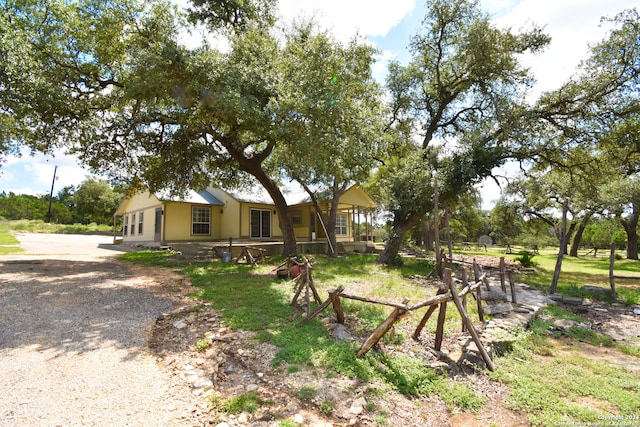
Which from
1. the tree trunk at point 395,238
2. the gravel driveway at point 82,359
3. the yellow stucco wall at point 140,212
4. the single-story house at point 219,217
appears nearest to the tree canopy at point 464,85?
the tree trunk at point 395,238

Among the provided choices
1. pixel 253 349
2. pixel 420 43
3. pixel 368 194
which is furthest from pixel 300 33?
pixel 368 194

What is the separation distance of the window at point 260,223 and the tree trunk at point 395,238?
346 inches

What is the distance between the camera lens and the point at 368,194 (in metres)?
23.8

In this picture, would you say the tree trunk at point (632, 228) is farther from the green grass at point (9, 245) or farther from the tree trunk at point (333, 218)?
the green grass at point (9, 245)

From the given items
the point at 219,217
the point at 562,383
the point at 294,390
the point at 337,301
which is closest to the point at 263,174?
the point at 219,217

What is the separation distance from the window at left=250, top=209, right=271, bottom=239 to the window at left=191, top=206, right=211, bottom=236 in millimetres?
2658

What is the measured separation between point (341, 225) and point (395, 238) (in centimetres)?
1079

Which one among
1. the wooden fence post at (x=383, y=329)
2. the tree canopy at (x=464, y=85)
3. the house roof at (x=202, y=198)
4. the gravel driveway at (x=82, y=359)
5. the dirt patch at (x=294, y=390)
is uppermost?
the tree canopy at (x=464, y=85)

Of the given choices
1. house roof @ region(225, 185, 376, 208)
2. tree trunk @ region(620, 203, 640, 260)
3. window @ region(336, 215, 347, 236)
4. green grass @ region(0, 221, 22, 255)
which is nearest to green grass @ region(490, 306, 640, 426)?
house roof @ region(225, 185, 376, 208)

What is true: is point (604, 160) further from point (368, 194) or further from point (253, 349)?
point (253, 349)

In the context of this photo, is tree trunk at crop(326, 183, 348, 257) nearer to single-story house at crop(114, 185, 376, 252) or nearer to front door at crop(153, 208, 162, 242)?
single-story house at crop(114, 185, 376, 252)

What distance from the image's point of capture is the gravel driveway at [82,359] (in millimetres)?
3035

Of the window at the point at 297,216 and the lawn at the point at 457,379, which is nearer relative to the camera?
the lawn at the point at 457,379

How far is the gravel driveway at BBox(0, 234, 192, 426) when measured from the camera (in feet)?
9.96
